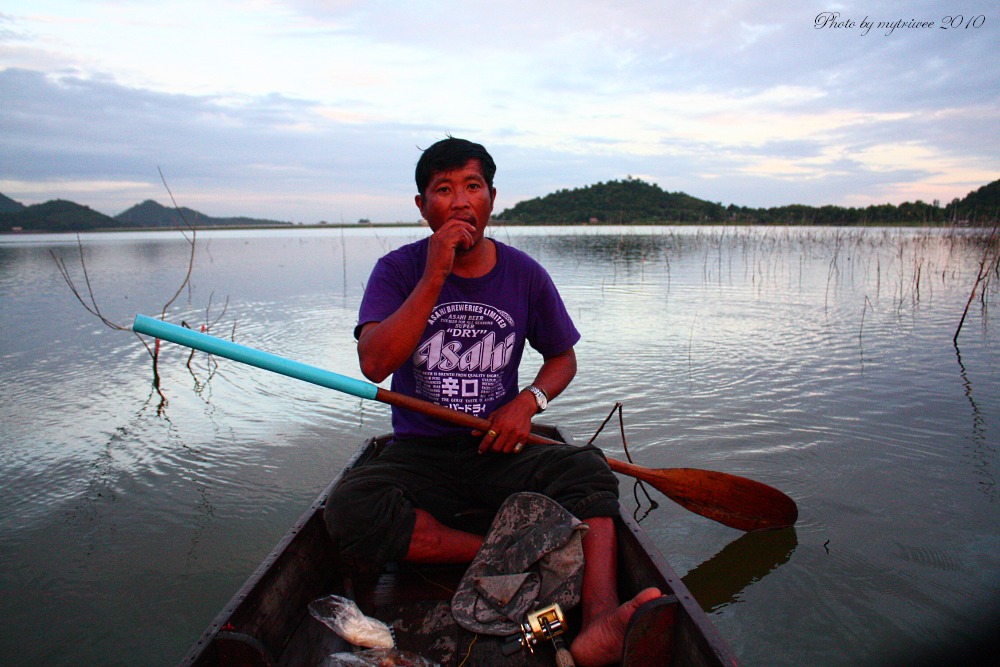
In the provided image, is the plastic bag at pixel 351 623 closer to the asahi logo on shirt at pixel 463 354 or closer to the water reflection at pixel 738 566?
the asahi logo on shirt at pixel 463 354

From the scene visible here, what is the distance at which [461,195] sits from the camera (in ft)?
7.83

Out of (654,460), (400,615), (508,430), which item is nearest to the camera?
(400,615)

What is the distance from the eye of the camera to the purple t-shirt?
8.03ft

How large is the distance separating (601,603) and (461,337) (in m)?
1.11

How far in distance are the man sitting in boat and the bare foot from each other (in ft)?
0.51

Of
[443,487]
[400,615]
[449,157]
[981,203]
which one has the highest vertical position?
[981,203]

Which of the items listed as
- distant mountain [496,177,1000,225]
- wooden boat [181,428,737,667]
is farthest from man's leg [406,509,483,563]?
distant mountain [496,177,1000,225]

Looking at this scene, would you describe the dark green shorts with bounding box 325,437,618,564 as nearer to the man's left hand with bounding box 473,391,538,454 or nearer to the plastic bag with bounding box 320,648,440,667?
the man's left hand with bounding box 473,391,538,454

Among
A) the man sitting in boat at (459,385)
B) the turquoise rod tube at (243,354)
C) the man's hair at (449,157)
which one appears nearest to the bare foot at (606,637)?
the man sitting in boat at (459,385)

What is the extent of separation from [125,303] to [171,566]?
924 centimetres

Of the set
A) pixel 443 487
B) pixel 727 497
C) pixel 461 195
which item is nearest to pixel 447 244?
pixel 461 195

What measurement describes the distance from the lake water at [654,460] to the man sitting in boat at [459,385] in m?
0.99

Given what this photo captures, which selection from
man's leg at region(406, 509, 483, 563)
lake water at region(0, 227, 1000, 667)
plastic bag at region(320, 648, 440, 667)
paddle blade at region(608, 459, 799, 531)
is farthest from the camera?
paddle blade at region(608, 459, 799, 531)

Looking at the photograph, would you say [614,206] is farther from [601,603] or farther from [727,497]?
[601,603]
